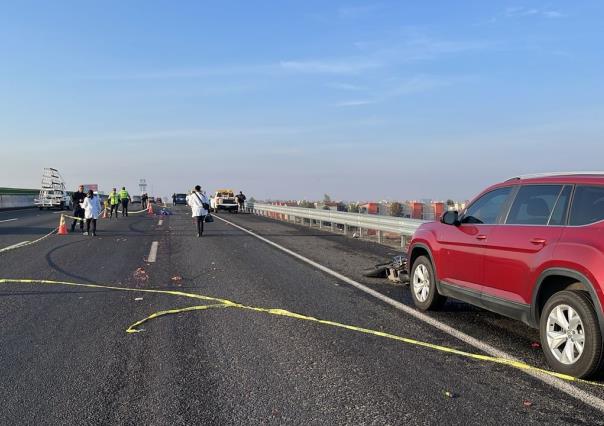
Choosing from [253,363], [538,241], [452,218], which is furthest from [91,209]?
[538,241]

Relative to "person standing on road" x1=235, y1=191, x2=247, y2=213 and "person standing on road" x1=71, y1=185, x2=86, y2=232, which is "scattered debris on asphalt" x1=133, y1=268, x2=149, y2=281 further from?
"person standing on road" x1=235, y1=191, x2=247, y2=213

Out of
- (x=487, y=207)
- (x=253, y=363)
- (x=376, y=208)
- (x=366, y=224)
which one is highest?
(x=487, y=207)

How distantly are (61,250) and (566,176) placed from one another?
12906 millimetres

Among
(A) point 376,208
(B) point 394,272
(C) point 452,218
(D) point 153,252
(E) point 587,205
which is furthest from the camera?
(A) point 376,208

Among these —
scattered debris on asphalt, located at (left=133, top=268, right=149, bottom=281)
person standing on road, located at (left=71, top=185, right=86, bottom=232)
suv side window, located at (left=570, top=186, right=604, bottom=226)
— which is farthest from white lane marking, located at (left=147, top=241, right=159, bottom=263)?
suv side window, located at (left=570, top=186, right=604, bottom=226)

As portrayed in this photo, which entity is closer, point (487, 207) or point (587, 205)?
point (587, 205)

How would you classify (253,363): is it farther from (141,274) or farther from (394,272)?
(141,274)

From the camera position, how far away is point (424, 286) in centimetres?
741

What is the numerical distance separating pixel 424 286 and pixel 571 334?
2.81m

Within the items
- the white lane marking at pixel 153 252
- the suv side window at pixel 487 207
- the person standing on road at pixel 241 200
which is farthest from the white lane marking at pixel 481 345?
the person standing on road at pixel 241 200

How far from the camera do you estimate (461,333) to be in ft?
20.1

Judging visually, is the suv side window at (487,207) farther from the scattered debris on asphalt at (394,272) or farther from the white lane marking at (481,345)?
the scattered debris on asphalt at (394,272)

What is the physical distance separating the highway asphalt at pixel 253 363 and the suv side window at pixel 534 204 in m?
1.35

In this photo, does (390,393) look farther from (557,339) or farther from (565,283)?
(565,283)
